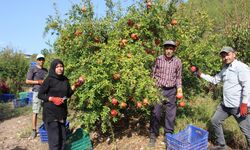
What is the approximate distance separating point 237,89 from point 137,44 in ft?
6.41

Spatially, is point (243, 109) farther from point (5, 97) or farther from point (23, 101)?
point (5, 97)

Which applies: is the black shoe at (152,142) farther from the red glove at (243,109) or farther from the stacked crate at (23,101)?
the stacked crate at (23,101)

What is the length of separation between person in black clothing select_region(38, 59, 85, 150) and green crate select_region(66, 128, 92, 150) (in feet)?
1.41

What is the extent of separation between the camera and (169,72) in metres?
4.87

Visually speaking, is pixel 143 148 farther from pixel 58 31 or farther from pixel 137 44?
pixel 58 31

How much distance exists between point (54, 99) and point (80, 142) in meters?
1.09

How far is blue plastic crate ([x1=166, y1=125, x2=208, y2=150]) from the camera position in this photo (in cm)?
434

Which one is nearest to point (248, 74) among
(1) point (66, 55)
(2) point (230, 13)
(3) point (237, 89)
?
(3) point (237, 89)

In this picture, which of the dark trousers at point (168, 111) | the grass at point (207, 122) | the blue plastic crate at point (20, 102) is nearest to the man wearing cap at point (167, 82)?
the dark trousers at point (168, 111)

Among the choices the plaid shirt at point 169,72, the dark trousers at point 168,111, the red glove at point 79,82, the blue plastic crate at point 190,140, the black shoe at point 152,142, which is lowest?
the black shoe at point 152,142

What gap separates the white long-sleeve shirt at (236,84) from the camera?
4375mm

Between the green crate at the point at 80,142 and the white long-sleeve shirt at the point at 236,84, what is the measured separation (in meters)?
2.50

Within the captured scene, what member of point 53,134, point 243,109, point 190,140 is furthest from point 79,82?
point 243,109

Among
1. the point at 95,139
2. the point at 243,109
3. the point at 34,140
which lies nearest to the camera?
the point at 243,109
